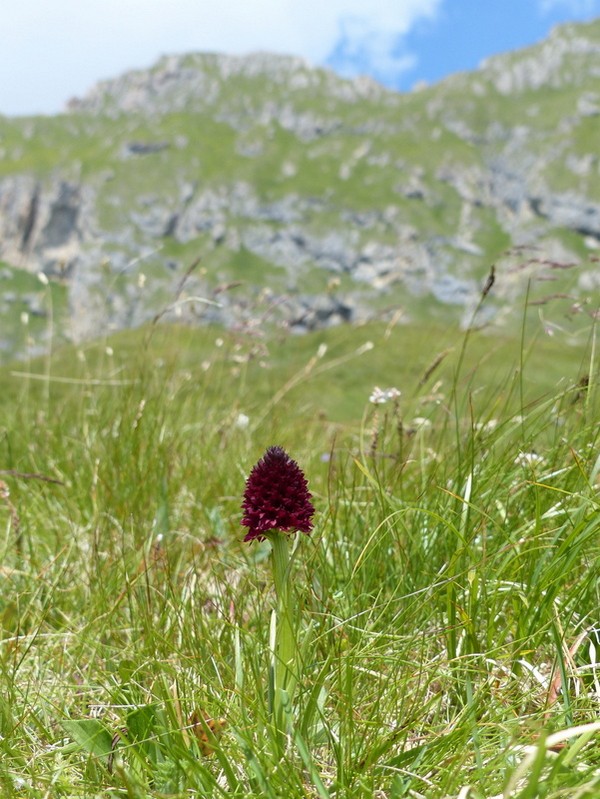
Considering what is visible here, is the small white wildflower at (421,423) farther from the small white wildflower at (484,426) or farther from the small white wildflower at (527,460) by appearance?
the small white wildflower at (527,460)

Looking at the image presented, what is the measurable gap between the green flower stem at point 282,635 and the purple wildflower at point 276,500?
55mm

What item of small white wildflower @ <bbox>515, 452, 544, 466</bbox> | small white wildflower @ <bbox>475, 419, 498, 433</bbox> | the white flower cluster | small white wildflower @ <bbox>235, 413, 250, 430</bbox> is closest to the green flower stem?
small white wildflower @ <bbox>475, 419, 498, 433</bbox>

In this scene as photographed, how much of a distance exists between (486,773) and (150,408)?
3.73 metres

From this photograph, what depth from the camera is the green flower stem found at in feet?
5.87

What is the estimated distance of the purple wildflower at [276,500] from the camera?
1772 mm

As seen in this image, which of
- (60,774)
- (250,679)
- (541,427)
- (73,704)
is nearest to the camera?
(60,774)

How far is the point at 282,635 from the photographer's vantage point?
185 centimetres

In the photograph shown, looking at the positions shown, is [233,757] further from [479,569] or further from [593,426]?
[593,426]

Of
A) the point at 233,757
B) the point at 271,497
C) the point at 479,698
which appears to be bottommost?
the point at 233,757

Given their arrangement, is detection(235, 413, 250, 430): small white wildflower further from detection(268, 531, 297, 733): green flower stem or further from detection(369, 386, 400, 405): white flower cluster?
detection(268, 531, 297, 733): green flower stem

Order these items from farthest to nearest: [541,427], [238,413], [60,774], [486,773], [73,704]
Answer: [238,413] → [541,427] → [73,704] → [60,774] → [486,773]

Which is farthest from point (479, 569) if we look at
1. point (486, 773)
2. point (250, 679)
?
point (250, 679)

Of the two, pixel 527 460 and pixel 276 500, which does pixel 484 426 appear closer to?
pixel 527 460

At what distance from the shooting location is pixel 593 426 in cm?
271
